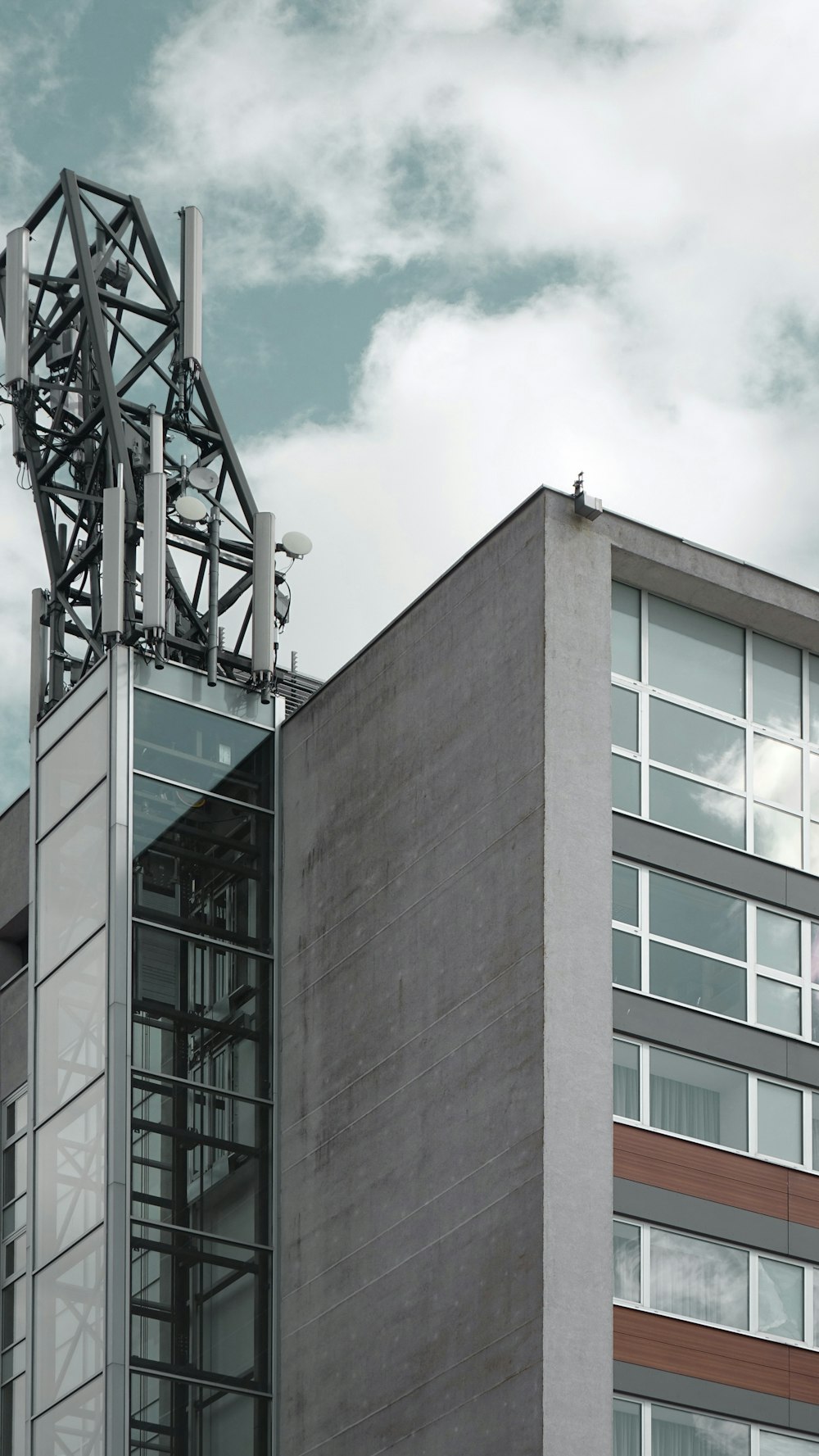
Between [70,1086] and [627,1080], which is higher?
[70,1086]

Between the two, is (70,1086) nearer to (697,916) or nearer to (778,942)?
(697,916)

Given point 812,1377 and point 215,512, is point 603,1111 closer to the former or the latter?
point 812,1377

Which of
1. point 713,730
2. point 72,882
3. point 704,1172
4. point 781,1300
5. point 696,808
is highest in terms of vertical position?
point 713,730

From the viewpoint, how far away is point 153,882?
3556 centimetres

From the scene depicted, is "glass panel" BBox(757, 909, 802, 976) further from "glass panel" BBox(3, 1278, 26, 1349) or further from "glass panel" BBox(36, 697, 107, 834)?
"glass panel" BBox(3, 1278, 26, 1349)

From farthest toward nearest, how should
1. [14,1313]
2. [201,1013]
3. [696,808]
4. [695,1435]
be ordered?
[14,1313], [201,1013], [696,808], [695,1435]

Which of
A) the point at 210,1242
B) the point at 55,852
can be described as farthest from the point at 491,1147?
the point at 55,852

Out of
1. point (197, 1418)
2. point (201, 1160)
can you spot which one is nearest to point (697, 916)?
point (201, 1160)

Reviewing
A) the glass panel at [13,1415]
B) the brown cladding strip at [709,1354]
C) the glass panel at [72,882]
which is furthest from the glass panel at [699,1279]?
the glass panel at [13,1415]

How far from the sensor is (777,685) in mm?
34188

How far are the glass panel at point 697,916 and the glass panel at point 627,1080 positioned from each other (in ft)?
5.83

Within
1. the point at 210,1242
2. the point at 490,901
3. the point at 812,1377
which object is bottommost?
the point at 812,1377

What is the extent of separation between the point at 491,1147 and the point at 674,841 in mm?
5142

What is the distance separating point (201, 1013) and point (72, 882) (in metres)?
3.02
